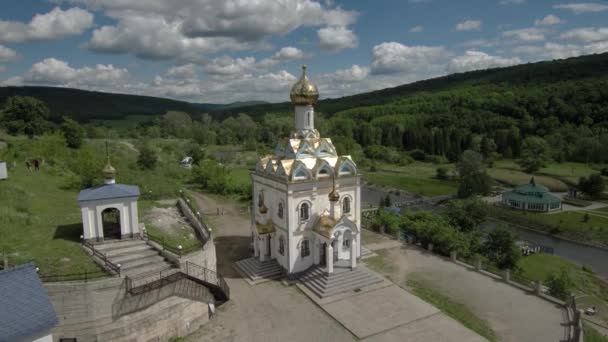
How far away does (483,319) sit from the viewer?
16281 millimetres

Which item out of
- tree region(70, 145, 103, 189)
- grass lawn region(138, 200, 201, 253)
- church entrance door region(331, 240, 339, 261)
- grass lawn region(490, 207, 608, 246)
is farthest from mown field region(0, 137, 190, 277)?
grass lawn region(490, 207, 608, 246)

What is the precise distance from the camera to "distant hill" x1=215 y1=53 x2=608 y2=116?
124 meters

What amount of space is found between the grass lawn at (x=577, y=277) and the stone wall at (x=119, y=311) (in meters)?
19.6

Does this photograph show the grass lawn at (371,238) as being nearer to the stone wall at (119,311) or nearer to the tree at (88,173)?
the stone wall at (119,311)

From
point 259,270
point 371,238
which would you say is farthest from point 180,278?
point 371,238

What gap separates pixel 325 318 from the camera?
16.3 m

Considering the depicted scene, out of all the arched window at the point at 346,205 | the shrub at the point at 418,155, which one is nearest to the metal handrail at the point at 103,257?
the arched window at the point at 346,205

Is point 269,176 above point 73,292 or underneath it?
above

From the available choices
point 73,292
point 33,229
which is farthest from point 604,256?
point 33,229

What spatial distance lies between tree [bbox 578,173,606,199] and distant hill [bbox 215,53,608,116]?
6640 centimetres

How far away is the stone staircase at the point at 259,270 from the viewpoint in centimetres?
2006

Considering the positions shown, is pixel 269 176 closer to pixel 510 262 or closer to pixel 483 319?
pixel 483 319

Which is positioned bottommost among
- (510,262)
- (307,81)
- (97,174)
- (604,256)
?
(604,256)

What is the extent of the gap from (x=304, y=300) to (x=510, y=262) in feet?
47.8
